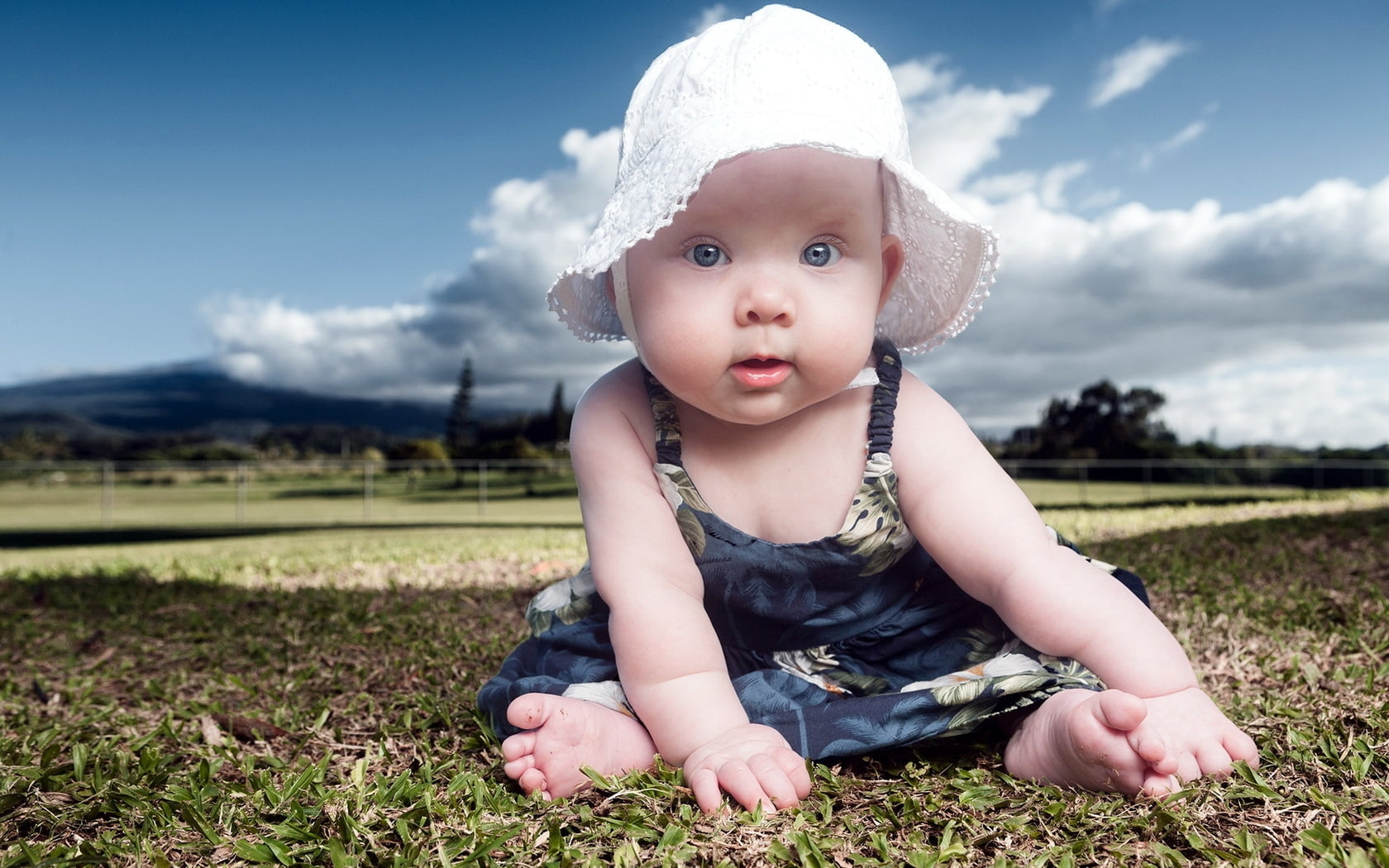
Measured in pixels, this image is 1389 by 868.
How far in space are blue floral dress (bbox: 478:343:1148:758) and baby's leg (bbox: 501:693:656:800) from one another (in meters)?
0.16

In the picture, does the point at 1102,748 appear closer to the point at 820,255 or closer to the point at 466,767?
the point at 820,255

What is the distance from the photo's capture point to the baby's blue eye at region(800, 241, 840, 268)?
161cm

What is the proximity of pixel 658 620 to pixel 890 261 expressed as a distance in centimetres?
85

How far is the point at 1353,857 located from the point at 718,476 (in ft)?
3.88

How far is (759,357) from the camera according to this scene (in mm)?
1620

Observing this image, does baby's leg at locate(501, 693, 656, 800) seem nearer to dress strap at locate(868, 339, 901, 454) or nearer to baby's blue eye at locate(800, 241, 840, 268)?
dress strap at locate(868, 339, 901, 454)

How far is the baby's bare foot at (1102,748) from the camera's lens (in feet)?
4.68

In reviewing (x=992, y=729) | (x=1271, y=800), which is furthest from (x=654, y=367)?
(x=1271, y=800)

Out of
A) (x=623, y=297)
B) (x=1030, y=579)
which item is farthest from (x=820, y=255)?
(x=1030, y=579)

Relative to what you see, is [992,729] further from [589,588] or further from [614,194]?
[614,194]

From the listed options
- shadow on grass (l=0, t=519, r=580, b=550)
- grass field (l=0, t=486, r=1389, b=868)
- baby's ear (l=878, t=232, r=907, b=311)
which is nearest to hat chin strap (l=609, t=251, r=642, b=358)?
baby's ear (l=878, t=232, r=907, b=311)

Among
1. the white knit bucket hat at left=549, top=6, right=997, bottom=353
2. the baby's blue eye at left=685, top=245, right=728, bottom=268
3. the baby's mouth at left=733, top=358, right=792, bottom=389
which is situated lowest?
the baby's mouth at left=733, top=358, right=792, bottom=389

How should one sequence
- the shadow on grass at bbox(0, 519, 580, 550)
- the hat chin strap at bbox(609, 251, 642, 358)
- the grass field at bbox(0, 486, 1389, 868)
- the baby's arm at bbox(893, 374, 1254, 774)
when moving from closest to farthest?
the grass field at bbox(0, 486, 1389, 868) → the baby's arm at bbox(893, 374, 1254, 774) → the hat chin strap at bbox(609, 251, 642, 358) → the shadow on grass at bbox(0, 519, 580, 550)

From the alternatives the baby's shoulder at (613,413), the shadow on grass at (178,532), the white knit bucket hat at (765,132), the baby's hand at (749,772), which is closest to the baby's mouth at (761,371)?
the white knit bucket hat at (765,132)
